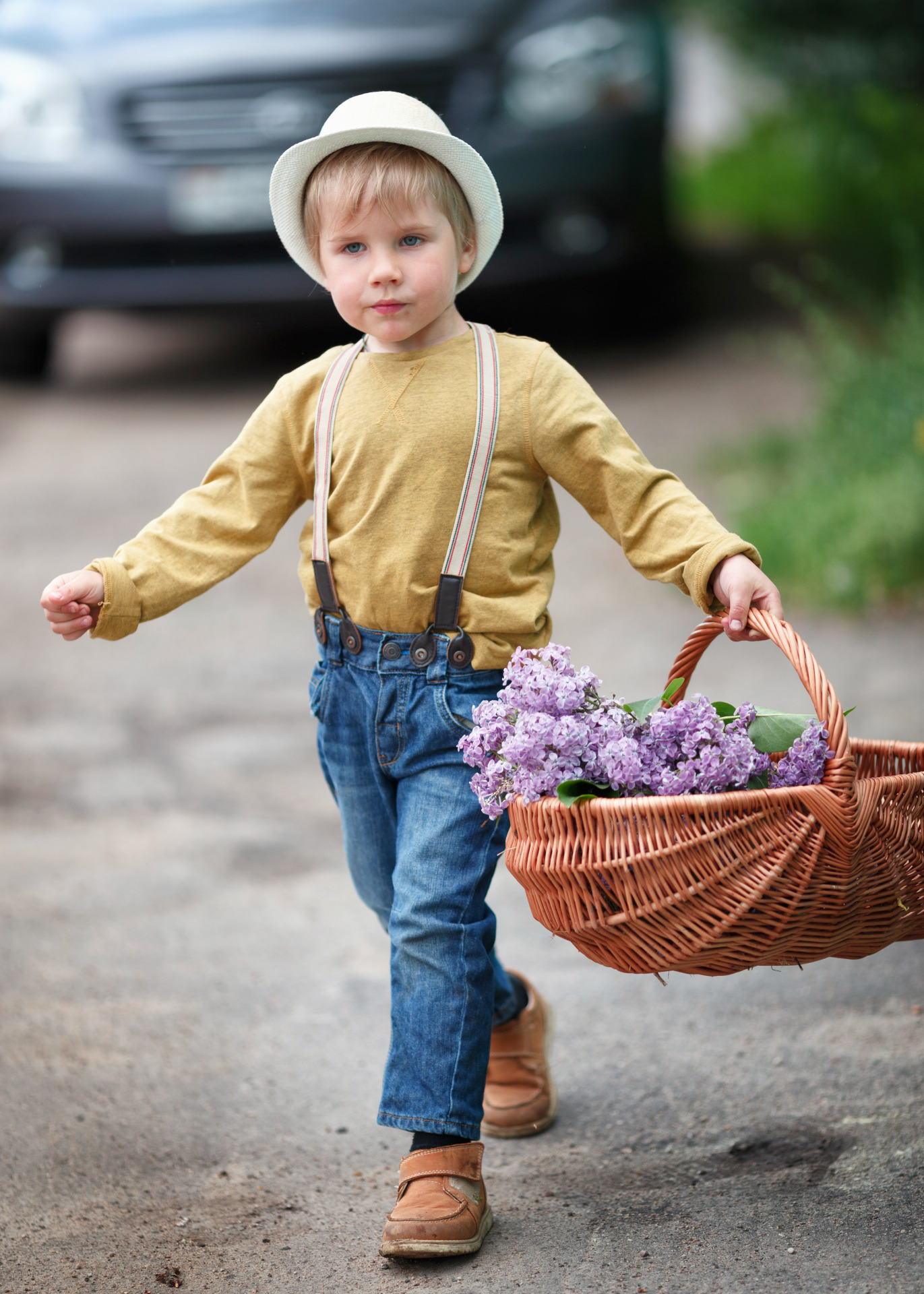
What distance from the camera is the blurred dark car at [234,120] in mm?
6289

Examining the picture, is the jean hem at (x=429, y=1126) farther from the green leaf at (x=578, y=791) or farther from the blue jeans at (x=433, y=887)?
the green leaf at (x=578, y=791)

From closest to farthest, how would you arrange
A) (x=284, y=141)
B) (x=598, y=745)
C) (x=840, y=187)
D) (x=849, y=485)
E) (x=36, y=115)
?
(x=598, y=745) < (x=849, y=485) < (x=284, y=141) < (x=36, y=115) < (x=840, y=187)

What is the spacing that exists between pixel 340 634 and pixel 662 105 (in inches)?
212

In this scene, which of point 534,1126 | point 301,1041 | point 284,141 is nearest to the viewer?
point 534,1126

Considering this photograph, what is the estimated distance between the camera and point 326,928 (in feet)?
10.7

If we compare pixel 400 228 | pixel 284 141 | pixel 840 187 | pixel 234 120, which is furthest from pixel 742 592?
pixel 840 187

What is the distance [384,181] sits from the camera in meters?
2.15

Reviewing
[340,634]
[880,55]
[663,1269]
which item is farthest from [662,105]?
[663,1269]

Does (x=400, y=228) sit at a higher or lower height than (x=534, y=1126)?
higher

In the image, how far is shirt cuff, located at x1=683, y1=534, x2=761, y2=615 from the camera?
2.09m

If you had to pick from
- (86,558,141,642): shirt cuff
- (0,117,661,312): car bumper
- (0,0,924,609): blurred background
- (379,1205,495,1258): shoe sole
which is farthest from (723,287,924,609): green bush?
(379,1205,495,1258): shoe sole

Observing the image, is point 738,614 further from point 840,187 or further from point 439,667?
point 840,187

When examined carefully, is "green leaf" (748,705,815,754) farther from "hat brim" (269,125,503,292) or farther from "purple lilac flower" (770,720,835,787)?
"hat brim" (269,125,503,292)

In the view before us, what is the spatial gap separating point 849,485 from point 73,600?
3551 millimetres
